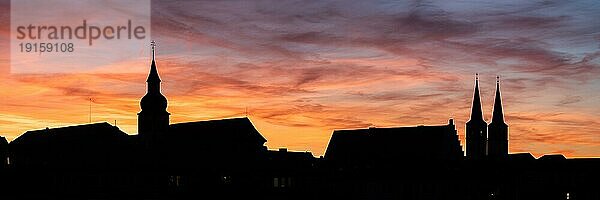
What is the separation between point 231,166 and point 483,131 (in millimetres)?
58000

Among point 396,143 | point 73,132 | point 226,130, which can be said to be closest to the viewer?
point 226,130

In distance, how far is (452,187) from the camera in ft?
319

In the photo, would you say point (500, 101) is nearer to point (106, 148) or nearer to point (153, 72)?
point (153, 72)

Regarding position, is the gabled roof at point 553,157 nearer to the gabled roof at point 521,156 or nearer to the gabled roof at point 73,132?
the gabled roof at point 521,156

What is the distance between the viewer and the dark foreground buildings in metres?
88.1

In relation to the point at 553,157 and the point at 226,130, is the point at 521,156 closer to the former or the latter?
the point at 553,157

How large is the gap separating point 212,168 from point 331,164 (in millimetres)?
22560

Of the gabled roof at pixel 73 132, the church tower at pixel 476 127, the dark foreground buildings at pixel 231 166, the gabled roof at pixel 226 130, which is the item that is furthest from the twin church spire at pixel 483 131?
the gabled roof at pixel 73 132

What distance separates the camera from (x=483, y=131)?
132m

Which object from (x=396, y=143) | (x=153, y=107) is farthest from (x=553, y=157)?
(x=153, y=107)

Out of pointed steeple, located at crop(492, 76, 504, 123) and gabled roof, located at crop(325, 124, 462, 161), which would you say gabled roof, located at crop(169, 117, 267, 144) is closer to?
gabled roof, located at crop(325, 124, 462, 161)

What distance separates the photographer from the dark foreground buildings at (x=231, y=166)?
8812 centimetres

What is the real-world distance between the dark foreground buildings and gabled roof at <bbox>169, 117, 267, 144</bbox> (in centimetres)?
11

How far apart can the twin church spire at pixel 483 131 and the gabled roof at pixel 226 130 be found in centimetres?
5123
